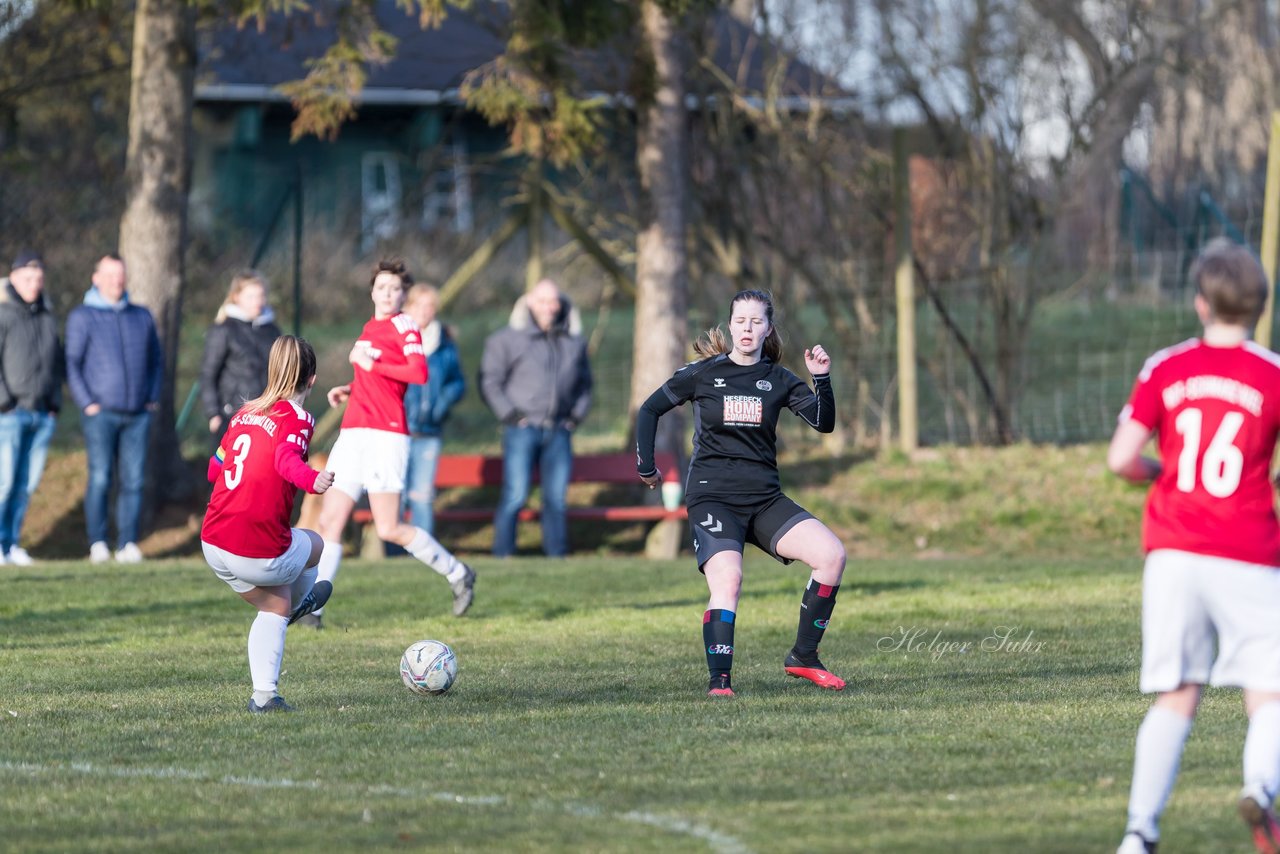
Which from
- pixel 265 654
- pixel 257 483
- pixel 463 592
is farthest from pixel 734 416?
pixel 463 592

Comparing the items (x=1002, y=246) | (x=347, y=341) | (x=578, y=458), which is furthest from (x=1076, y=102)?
(x=347, y=341)

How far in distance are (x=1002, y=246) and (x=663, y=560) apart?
5833 millimetres

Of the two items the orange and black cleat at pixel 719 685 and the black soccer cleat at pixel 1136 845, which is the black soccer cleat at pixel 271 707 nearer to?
the orange and black cleat at pixel 719 685

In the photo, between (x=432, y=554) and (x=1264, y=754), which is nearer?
(x=1264, y=754)

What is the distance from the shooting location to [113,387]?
1235 cm

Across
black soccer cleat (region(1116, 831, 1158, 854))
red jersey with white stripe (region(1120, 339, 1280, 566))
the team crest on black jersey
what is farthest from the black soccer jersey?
black soccer cleat (region(1116, 831, 1158, 854))

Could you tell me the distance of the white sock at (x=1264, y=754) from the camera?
14.3 feet

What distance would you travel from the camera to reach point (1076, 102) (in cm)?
1700

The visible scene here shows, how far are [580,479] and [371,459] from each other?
5.41 meters

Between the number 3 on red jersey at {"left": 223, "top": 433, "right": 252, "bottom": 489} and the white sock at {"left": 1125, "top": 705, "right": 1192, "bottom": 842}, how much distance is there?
12.1 feet

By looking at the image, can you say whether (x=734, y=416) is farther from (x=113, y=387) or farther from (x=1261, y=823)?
(x=113, y=387)

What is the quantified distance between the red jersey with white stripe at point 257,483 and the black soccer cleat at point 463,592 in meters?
2.83

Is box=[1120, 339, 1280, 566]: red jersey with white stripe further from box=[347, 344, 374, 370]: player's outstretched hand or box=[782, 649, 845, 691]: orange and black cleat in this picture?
box=[347, 344, 374, 370]: player's outstretched hand

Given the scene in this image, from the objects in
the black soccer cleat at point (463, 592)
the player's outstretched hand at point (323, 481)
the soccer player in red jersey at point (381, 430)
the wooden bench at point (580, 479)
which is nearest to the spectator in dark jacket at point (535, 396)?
the wooden bench at point (580, 479)
